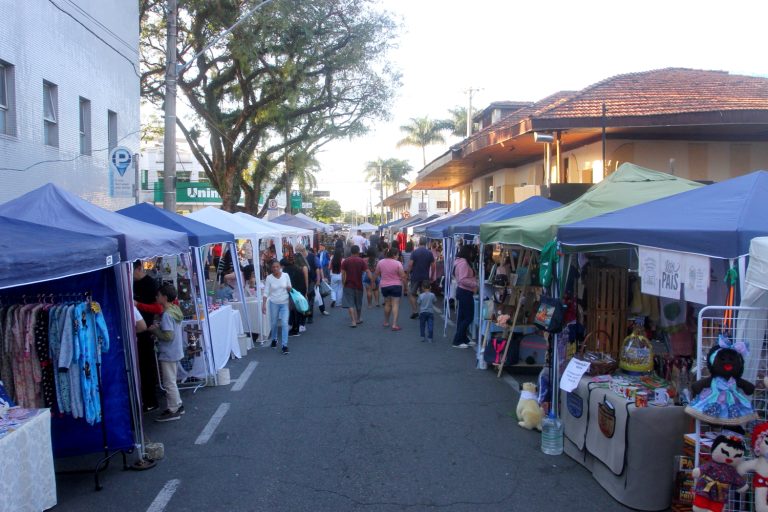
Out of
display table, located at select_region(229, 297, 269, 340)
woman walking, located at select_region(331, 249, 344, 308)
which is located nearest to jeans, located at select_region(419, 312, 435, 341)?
display table, located at select_region(229, 297, 269, 340)

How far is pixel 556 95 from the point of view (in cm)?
2397

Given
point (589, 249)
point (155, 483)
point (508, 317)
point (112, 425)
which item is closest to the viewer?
Answer: point (155, 483)

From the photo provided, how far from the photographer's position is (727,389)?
434 centimetres

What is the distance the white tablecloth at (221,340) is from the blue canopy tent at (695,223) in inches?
216

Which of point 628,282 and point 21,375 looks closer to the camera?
point 21,375

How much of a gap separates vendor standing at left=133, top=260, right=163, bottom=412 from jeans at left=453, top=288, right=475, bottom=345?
5680 mm

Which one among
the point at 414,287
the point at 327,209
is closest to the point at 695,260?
the point at 414,287

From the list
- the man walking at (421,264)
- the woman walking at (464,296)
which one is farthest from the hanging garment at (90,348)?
the man walking at (421,264)

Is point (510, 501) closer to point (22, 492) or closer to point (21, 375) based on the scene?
point (22, 492)

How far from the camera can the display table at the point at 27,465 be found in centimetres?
431

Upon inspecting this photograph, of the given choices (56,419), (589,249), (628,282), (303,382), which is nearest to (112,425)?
(56,419)

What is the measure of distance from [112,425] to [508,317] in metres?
5.94

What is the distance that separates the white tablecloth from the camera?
9148 millimetres

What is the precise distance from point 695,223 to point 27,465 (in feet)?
17.6
